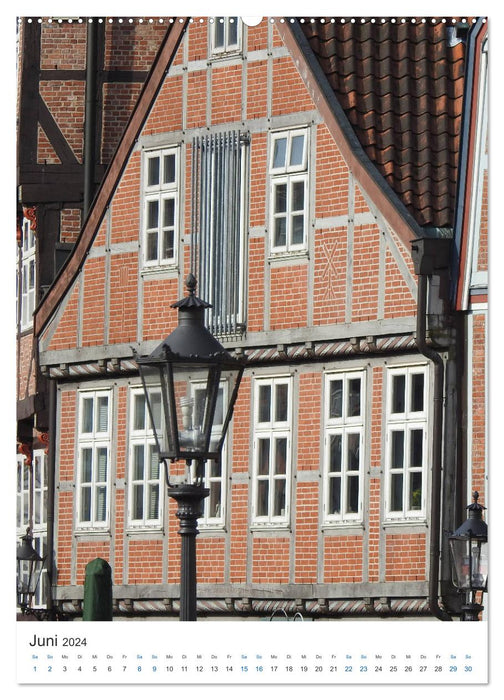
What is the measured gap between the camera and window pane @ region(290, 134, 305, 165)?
14.4 m

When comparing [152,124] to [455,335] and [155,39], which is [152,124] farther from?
[455,335]

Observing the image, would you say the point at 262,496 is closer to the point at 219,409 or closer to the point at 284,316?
the point at 284,316

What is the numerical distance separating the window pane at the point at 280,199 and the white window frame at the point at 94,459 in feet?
5.59

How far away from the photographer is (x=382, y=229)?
14.1 meters

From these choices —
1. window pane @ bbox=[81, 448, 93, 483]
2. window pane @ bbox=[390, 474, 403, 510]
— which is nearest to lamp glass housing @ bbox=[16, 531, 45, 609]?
window pane @ bbox=[81, 448, 93, 483]

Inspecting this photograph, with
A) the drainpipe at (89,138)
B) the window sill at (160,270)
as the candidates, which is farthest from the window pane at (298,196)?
the drainpipe at (89,138)

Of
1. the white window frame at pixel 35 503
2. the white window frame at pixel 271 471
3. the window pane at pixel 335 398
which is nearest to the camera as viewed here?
the white window frame at pixel 35 503

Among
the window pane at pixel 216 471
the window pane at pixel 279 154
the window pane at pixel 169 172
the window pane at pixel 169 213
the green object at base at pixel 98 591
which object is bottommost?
the green object at base at pixel 98 591

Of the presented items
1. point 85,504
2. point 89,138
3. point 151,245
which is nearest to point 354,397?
point 151,245

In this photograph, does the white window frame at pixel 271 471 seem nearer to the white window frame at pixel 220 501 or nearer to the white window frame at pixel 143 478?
the white window frame at pixel 220 501

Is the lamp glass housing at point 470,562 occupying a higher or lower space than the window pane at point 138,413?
lower

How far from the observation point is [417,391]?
542 inches

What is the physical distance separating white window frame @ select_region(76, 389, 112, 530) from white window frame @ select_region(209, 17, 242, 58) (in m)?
2.45

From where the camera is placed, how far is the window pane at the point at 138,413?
13.6 meters
